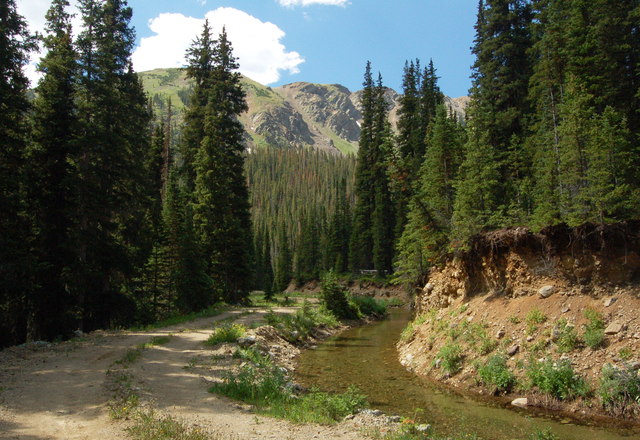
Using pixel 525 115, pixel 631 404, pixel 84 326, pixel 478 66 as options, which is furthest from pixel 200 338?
pixel 478 66

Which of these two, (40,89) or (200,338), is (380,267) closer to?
(200,338)

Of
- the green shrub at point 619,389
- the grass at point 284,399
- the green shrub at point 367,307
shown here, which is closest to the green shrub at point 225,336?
the grass at point 284,399

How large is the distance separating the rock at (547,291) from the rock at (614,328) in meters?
2.32

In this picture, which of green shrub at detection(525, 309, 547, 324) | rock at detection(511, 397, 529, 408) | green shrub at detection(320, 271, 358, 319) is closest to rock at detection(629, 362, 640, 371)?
rock at detection(511, 397, 529, 408)

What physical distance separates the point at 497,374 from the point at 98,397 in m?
11.1

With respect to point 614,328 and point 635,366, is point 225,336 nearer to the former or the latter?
point 614,328

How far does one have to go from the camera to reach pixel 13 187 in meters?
15.4

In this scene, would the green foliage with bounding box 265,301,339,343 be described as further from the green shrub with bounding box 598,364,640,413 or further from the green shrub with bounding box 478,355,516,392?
the green shrub with bounding box 598,364,640,413

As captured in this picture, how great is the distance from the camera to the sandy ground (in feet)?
25.1

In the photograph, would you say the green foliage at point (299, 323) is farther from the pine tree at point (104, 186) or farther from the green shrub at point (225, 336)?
the pine tree at point (104, 186)

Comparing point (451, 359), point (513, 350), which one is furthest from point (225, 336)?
point (513, 350)

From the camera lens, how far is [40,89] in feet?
61.6

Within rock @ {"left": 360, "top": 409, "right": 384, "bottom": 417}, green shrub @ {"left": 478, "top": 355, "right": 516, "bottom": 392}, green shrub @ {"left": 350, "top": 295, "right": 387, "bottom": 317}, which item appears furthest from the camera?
green shrub @ {"left": 350, "top": 295, "right": 387, "bottom": 317}

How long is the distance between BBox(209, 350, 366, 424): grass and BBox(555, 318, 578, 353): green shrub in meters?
6.24
